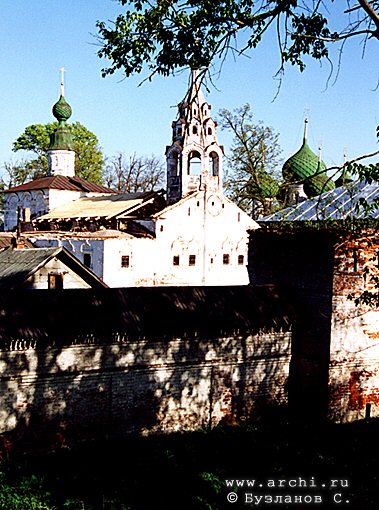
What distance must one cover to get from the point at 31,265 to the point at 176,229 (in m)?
14.1

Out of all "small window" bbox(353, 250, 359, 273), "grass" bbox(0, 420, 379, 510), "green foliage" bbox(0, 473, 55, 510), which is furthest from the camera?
"small window" bbox(353, 250, 359, 273)

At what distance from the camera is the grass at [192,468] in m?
7.44

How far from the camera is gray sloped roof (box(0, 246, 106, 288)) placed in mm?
14406

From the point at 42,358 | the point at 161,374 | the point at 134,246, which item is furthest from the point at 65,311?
the point at 134,246

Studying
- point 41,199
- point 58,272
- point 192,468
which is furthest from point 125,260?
point 192,468

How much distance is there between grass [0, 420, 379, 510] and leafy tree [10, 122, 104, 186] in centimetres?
4190

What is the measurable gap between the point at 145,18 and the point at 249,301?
545 centimetres

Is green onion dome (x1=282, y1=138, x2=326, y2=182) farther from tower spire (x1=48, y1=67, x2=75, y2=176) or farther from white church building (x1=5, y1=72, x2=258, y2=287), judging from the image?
tower spire (x1=48, y1=67, x2=75, y2=176)

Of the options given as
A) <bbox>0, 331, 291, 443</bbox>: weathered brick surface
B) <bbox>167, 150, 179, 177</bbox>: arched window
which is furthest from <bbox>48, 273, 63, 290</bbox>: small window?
<bbox>167, 150, 179, 177</bbox>: arched window

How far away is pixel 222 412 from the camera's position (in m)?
10.6

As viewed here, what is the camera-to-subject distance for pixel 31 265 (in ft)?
48.8

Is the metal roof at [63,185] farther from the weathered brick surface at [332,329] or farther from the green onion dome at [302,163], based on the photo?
the weathered brick surface at [332,329]

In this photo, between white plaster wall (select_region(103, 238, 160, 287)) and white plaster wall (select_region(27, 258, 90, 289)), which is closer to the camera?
white plaster wall (select_region(27, 258, 90, 289))

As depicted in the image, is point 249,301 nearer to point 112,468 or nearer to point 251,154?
point 112,468
